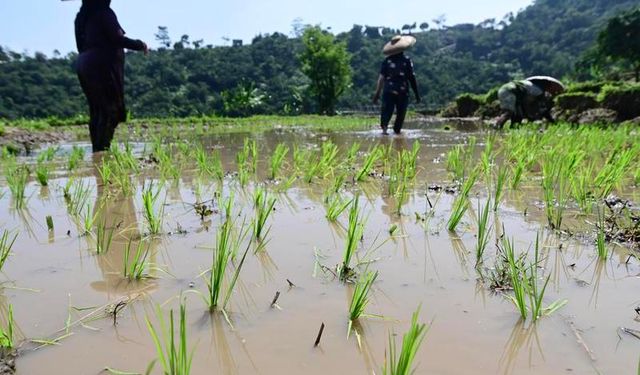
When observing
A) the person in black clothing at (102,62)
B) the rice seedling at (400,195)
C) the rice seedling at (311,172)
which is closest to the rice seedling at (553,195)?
the rice seedling at (400,195)

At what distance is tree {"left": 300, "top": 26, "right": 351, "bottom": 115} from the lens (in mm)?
28031

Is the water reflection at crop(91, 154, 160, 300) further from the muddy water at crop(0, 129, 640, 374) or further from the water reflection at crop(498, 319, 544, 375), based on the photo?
the water reflection at crop(498, 319, 544, 375)

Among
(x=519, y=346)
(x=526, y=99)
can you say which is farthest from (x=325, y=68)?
(x=519, y=346)

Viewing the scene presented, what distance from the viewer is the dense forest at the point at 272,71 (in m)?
31.0

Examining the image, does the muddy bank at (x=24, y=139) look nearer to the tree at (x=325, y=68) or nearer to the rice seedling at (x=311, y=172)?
the rice seedling at (x=311, y=172)

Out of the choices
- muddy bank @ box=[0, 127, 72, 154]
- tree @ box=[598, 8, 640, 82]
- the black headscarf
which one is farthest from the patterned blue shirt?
tree @ box=[598, 8, 640, 82]

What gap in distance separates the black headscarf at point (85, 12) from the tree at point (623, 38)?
1980 cm

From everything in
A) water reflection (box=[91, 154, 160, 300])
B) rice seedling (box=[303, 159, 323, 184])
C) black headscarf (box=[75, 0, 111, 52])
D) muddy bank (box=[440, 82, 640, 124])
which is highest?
black headscarf (box=[75, 0, 111, 52])

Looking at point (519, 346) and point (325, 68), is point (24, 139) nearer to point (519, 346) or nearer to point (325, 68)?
point (519, 346)

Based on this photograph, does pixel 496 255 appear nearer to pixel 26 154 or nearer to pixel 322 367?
pixel 322 367

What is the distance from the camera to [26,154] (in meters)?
5.35

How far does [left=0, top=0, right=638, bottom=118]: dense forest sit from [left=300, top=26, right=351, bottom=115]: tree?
3707 mm

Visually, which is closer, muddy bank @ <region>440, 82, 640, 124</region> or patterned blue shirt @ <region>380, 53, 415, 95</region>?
patterned blue shirt @ <region>380, 53, 415, 95</region>

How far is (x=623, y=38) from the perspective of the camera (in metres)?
19.5
